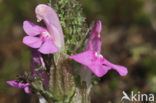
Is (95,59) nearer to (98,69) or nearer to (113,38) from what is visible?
(98,69)

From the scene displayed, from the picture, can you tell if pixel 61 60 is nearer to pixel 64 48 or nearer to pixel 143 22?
pixel 64 48

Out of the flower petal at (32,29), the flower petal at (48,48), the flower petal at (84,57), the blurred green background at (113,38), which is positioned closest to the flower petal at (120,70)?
the flower petal at (84,57)

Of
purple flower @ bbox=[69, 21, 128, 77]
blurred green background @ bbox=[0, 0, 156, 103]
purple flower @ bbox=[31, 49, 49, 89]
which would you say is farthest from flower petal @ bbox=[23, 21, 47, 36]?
blurred green background @ bbox=[0, 0, 156, 103]

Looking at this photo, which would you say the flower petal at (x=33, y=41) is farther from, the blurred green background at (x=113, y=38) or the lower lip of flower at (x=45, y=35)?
the blurred green background at (x=113, y=38)

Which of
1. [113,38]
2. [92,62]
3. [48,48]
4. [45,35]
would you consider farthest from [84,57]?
[113,38]

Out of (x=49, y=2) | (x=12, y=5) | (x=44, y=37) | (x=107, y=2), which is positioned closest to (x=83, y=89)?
(x=44, y=37)
